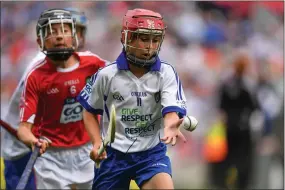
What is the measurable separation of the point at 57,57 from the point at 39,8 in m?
6.71

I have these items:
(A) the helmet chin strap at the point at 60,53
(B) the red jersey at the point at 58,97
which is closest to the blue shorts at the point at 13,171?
(B) the red jersey at the point at 58,97

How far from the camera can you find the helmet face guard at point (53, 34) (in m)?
7.64

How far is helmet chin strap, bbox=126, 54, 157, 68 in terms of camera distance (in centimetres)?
669

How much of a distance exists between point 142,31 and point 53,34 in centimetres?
123

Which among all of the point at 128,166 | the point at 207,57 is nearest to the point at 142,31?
the point at 128,166

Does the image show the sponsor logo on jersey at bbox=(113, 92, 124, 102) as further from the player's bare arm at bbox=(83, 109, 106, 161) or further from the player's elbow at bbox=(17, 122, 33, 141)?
the player's elbow at bbox=(17, 122, 33, 141)

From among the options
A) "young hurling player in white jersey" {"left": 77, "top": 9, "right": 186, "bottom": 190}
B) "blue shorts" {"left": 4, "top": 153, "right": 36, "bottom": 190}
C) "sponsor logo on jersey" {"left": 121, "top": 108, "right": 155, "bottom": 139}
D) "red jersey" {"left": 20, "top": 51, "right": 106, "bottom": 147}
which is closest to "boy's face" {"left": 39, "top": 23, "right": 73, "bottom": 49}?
"red jersey" {"left": 20, "top": 51, "right": 106, "bottom": 147}

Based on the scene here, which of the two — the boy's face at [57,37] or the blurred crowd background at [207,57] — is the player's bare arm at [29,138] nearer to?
the boy's face at [57,37]

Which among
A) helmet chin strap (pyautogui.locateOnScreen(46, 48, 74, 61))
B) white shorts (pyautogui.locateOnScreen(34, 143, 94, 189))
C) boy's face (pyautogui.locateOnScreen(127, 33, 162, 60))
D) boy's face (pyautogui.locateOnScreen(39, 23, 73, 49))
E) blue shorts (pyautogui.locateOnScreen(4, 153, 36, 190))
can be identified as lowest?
blue shorts (pyautogui.locateOnScreen(4, 153, 36, 190))

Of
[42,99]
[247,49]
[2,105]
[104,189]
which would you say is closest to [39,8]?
[2,105]

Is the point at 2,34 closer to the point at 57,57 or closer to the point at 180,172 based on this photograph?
the point at 180,172

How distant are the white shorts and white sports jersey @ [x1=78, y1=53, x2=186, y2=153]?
4.02 ft

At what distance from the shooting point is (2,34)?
14.3 metres

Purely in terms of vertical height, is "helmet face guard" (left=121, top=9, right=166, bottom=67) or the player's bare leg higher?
"helmet face guard" (left=121, top=9, right=166, bottom=67)
